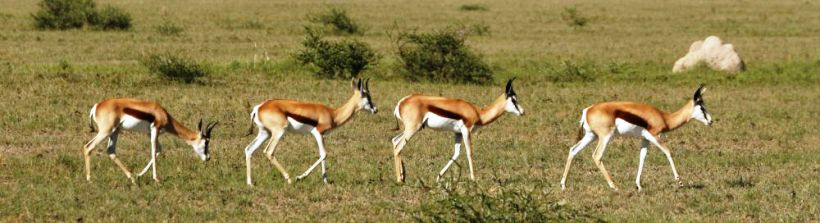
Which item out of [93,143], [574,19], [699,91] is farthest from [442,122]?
[574,19]

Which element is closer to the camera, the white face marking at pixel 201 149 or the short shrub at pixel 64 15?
the white face marking at pixel 201 149

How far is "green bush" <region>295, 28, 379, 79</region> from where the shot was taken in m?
23.2

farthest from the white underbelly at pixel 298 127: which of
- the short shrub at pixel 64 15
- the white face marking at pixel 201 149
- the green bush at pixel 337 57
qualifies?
the short shrub at pixel 64 15

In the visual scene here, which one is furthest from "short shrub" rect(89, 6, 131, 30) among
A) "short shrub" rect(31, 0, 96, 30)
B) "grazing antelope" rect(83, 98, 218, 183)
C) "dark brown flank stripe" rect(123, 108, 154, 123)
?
"dark brown flank stripe" rect(123, 108, 154, 123)

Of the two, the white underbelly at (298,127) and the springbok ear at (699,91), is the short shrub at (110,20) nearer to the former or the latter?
the white underbelly at (298,127)

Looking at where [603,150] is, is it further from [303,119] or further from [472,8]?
[472,8]

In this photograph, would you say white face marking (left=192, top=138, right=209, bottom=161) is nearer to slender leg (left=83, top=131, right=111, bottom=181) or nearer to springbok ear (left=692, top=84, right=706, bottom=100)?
slender leg (left=83, top=131, right=111, bottom=181)

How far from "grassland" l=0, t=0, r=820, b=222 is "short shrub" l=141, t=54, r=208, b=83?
28 cm

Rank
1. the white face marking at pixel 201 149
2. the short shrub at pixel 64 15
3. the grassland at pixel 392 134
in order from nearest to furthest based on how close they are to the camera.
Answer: the grassland at pixel 392 134
the white face marking at pixel 201 149
the short shrub at pixel 64 15

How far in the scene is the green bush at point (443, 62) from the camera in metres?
23.1

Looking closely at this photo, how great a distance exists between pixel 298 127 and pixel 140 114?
148 cm

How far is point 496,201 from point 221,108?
9483 millimetres

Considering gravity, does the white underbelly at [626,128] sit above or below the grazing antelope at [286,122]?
below

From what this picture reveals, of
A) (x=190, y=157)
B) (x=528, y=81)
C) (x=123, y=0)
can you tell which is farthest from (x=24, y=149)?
(x=123, y=0)
